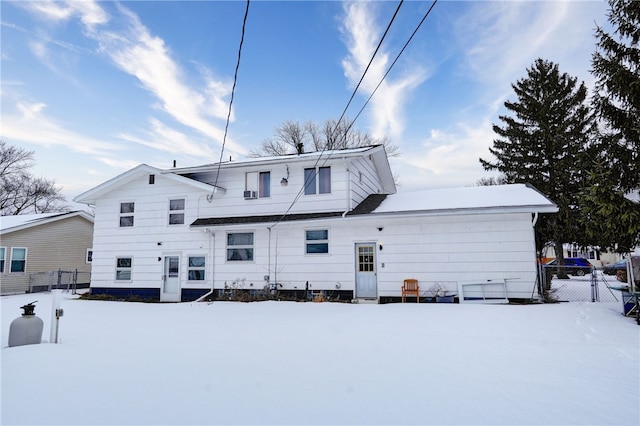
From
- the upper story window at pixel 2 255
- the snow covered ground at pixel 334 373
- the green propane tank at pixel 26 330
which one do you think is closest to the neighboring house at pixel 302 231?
the snow covered ground at pixel 334 373

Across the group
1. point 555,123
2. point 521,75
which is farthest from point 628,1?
point 521,75

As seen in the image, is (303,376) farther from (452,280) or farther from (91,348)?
(452,280)

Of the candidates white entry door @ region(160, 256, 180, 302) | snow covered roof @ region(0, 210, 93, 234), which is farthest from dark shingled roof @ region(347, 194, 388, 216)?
snow covered roof @ region(0, 210, 93, 234)

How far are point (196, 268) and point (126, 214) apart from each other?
4378 millimetres

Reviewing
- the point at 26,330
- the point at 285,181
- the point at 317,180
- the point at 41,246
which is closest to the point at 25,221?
the point at 41,246

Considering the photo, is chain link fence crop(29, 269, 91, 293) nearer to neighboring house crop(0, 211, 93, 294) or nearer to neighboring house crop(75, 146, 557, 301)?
neighboring house crop(0, 211, 93, 294)

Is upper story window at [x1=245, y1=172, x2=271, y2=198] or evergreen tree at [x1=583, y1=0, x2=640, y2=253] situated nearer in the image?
evergreen tree at [x1=583, y1=0, x2=640, y2=253]

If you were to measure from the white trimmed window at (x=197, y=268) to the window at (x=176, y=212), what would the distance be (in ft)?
5.74

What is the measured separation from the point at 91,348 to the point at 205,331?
214 cm

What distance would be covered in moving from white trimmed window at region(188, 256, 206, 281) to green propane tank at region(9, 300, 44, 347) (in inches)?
347

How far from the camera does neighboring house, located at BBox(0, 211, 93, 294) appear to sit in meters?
18.8

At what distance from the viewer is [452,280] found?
39.8ft

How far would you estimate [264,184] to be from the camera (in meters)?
15.0

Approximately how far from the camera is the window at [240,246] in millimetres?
14578
